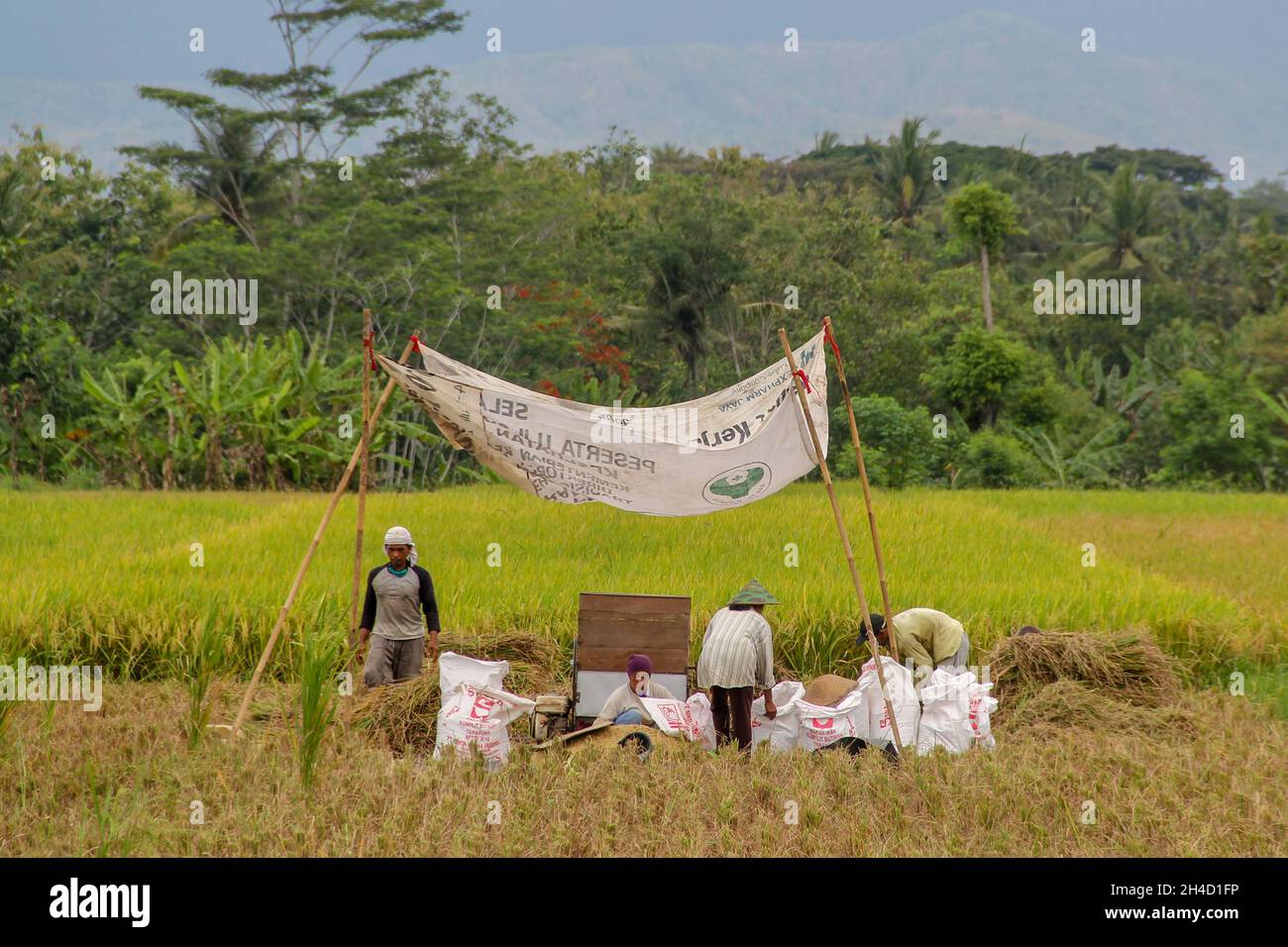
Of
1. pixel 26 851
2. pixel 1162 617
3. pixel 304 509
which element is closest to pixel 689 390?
pixel 304 509

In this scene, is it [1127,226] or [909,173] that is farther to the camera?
[909,173]

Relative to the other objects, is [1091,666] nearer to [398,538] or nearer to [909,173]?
[398,538]

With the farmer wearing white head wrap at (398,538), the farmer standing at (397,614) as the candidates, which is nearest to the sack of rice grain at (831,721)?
the farmer standing at (397,614)

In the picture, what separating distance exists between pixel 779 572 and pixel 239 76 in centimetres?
2278

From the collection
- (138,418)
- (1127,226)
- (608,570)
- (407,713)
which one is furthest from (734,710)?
(1127,226)

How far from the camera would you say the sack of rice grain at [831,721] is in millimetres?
6664

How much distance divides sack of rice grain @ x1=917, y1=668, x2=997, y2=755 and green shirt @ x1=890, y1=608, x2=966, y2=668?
55 cm

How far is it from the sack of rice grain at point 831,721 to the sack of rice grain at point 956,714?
340 millimetres

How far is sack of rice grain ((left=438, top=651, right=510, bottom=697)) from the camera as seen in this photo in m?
6.65

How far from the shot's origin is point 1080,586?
955cm

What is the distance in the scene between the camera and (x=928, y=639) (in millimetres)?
7496

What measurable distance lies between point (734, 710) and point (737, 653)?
344 millimetres

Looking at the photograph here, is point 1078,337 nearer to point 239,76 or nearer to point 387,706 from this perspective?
point 239,76

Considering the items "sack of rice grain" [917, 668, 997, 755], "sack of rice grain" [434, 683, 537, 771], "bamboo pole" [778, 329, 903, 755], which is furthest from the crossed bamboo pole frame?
"sack of rice grain" [434, 683, 537, 771]
